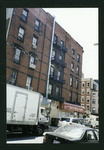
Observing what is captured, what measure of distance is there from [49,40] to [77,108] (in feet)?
44.1

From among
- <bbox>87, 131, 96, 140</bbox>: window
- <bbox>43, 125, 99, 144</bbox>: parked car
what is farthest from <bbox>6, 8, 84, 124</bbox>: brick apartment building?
<bbox>87, 131, 96, 140</bbox>: window

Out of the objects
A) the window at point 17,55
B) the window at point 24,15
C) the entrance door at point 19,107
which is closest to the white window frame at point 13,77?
the window at point 17,55

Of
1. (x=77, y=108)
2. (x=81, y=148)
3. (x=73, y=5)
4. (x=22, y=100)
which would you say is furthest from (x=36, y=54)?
(x=81, y=148)

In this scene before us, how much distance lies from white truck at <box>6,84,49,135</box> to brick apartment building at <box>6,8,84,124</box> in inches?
250

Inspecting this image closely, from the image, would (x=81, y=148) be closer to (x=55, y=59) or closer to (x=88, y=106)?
(x=55, y=59)

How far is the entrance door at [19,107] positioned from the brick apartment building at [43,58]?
6651 mm

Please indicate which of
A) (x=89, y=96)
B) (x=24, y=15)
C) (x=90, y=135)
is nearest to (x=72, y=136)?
(x=90, y=135)

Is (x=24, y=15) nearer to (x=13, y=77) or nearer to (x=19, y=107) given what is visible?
(x=13, y=77)

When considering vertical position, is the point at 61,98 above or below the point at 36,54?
below

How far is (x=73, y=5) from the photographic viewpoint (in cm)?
406

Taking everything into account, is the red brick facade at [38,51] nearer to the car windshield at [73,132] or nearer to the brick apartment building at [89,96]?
the car windshield at [73,132]

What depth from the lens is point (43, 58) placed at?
20281 millimetres

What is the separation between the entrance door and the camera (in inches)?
339

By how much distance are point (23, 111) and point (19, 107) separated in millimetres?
459
